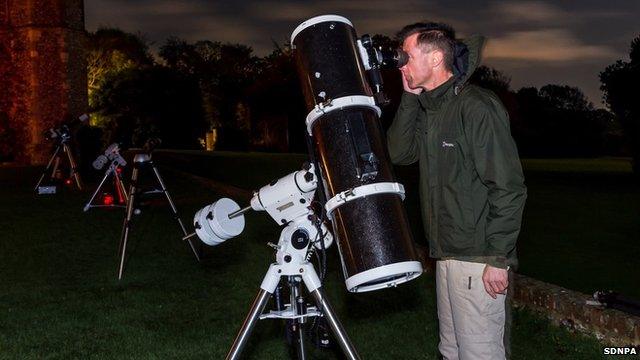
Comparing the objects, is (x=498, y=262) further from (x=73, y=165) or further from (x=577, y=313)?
(x=73, y=165)

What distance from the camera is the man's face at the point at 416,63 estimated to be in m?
3.34

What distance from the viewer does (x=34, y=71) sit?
3550 cm

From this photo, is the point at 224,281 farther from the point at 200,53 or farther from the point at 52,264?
the point at 200,53

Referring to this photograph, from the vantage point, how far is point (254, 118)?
6994 cm

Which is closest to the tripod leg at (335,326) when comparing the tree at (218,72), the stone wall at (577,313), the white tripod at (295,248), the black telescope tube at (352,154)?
the white tripod at (295,248)

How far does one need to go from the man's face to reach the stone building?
1348 inches

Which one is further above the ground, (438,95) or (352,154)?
(438,95)

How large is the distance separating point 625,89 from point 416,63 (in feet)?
85.2

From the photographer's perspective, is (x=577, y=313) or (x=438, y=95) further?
(x=577, y=313)

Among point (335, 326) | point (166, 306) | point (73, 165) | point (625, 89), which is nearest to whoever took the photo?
point (335, 326)

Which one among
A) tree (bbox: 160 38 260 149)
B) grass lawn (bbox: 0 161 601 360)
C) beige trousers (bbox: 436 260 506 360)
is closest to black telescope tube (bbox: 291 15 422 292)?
beige trousers (bbox: 436 260 506 360)

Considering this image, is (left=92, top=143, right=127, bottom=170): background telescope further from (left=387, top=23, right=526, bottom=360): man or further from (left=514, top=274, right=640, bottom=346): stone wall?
(left=387, top=23, right=526, bottom=360): man

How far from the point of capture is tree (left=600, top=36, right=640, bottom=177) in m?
26.0

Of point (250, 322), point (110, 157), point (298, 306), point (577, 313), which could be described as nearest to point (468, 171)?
point (298, 306)
